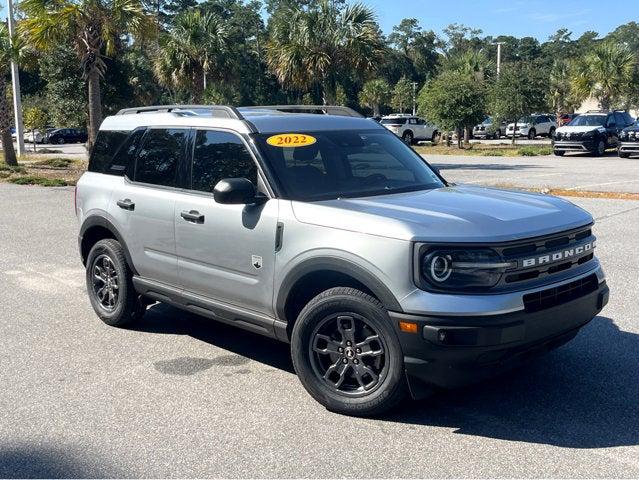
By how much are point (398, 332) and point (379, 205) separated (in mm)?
944

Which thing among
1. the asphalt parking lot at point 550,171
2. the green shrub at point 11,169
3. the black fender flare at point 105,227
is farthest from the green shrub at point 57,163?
the black fender flare at point 105,227

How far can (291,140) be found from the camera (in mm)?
5215

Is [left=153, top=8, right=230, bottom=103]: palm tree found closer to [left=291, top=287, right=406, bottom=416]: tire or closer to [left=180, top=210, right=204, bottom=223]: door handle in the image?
[left=180, top=210, right=204, bottom=223]: door handle

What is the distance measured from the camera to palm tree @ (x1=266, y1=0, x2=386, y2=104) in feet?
80.9

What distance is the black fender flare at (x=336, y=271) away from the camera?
4090 millimetres

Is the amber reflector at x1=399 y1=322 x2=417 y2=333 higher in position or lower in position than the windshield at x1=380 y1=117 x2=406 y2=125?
lower

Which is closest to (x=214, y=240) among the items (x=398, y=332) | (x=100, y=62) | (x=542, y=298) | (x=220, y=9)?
(x=398, y=332)

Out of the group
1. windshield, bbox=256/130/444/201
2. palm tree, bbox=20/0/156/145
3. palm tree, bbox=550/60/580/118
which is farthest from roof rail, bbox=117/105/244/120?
palm tree, bbox=550/60/580/118

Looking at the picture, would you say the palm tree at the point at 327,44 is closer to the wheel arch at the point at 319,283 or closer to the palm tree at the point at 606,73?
the palm tree at the point at 606,73

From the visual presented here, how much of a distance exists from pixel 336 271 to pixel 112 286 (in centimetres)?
285

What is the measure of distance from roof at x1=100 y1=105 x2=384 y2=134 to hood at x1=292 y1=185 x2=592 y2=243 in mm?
889

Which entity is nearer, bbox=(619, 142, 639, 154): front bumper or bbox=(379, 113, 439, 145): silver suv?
bbox=(619, 142, 639, 154): front bumper

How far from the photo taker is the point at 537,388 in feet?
15.9

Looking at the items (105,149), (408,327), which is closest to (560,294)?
(408,327)
